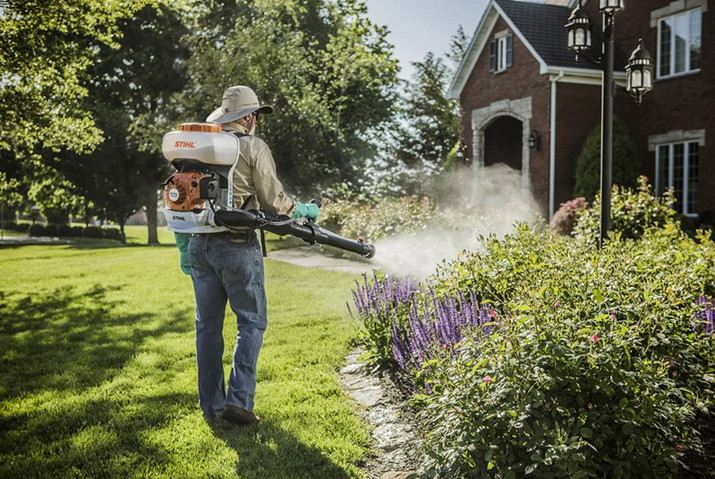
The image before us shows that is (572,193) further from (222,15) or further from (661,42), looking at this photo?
(222,15)

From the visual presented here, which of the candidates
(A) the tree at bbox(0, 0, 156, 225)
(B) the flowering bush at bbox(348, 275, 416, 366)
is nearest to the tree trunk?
(A) the tree at bbox(0, 0, 156, 225)

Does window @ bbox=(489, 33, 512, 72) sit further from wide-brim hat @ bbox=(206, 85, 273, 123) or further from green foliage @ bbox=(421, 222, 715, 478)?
green foliage @ bbox=(421, 222, 715, 478)

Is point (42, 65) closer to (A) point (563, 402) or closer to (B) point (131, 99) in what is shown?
(A) point (563, 402)

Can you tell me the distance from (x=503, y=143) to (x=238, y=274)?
58.5ft

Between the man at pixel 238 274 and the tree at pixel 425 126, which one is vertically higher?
the tree at pixel 425 126

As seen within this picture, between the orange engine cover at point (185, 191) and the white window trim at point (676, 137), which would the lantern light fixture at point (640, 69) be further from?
the orange engine cover at point (185, 191)

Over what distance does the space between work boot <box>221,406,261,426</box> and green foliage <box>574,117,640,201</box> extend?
12.9 metres

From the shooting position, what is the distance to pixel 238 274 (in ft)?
13.0

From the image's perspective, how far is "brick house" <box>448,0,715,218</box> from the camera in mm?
14992

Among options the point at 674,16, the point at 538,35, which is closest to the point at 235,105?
the point at 674,16

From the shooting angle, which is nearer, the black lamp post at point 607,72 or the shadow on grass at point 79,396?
the shadow on grass at point 79,396

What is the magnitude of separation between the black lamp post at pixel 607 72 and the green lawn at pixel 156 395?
3.71 meters

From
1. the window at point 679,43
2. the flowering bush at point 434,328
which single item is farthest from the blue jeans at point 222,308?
the window at point 679,43

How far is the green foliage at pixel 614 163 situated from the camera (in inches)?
596
